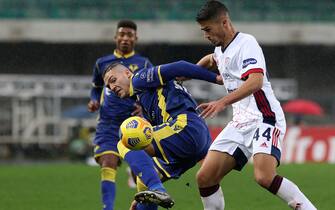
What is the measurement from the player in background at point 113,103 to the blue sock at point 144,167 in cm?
251

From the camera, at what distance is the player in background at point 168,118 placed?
25.6 ft

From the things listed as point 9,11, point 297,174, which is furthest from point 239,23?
point 297,174

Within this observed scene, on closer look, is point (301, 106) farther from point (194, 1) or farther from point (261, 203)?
point (261, 203)

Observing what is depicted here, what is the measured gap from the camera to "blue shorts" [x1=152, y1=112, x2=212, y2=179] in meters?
7.89

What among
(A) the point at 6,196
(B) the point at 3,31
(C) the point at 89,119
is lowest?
(C) the point at 89,119

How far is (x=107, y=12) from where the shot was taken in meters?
32.1

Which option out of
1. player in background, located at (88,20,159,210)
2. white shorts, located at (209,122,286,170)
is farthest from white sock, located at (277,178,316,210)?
player in background, located at (88,20,159,210)

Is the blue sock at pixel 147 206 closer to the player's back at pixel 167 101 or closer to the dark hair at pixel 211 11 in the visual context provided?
the player's back at pixel 167 101

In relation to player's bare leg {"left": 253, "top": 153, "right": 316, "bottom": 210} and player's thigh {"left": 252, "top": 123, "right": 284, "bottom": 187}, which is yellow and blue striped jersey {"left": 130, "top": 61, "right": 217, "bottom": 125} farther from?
player's bare leg {"left": 253, "top": 153, "right": 316, "bottom": 210}

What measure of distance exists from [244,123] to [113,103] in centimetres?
338

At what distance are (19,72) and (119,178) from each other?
59.9 feet

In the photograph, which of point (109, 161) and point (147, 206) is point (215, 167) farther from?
point (109, 161)

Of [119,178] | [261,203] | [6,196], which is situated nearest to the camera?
[261,203]

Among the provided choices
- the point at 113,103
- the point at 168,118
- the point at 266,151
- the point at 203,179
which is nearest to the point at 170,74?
the point at 168,118
